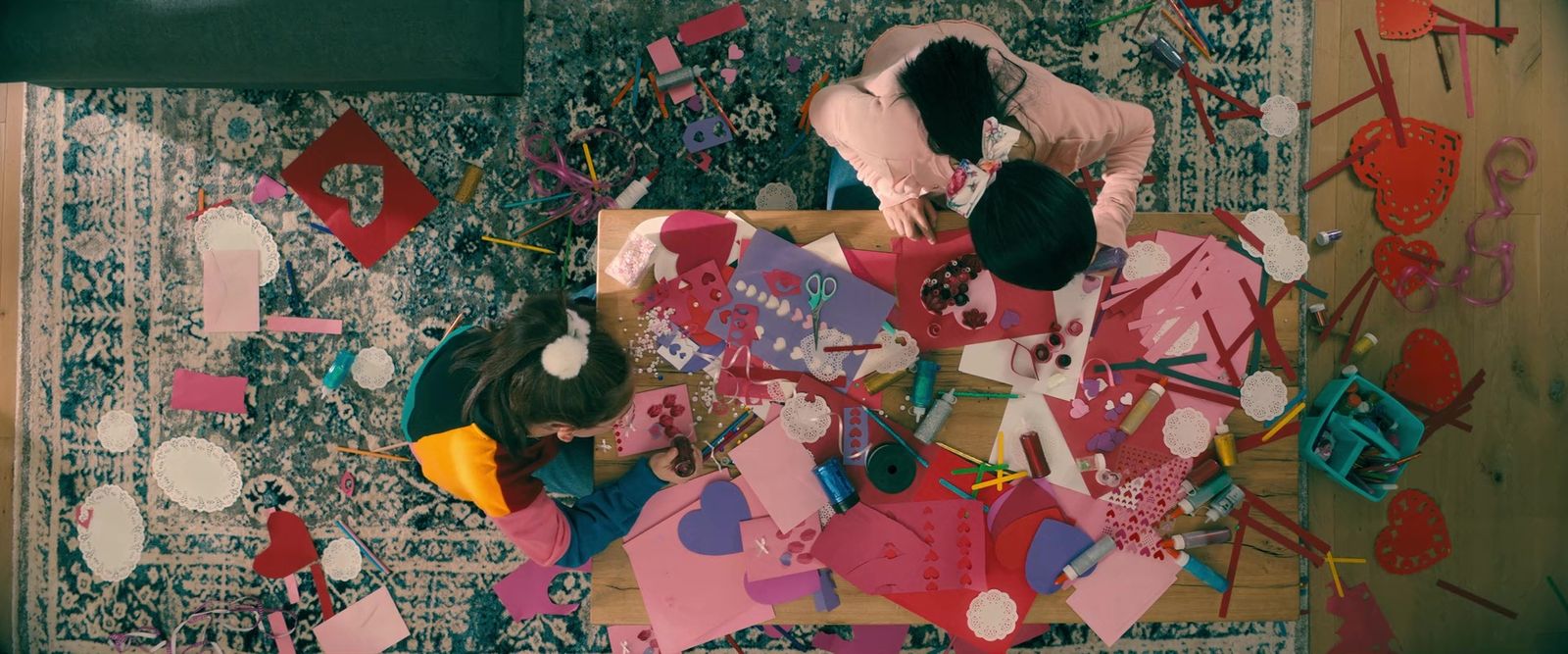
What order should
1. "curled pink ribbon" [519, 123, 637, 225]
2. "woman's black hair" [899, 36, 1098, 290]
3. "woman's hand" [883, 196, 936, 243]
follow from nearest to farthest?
"woman's black hair" [899, 36, 1098, 290] → "woman's hand" [883, 196, 936, 243] → "curled pink ribbon" [519, 123, 637, 225]

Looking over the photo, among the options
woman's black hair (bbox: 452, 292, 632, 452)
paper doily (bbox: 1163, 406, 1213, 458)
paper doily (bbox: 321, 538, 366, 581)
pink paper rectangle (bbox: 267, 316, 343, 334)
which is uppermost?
woman's black hair (bbox: 452, 292, 632, 452)

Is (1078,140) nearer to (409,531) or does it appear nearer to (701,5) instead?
(701,5)

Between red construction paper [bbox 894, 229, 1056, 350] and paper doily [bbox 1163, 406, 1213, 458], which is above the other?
red construction paper [bbox 894, 229, 1056, 350]

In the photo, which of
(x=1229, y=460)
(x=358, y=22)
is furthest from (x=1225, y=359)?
(x=358, y=22)

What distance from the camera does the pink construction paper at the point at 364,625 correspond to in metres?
2.34

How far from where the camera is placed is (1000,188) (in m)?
1.41

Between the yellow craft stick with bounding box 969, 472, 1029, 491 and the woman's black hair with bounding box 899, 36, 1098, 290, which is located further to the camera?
the yellow craft stick with bounding box 969, 472, 1029, 491

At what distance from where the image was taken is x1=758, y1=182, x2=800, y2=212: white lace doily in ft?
7.72

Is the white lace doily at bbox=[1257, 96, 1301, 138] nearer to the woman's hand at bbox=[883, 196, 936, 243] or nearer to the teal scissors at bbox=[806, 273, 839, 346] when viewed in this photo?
the woman's hand at bbox=[883, 196, 936, 243]

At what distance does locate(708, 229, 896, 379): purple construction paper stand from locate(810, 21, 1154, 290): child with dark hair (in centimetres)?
16

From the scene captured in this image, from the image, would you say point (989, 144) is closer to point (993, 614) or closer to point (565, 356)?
point (565, 356)

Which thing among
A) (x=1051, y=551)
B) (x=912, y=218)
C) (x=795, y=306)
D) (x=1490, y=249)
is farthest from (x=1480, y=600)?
(x=795, y=306)

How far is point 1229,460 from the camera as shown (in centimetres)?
170

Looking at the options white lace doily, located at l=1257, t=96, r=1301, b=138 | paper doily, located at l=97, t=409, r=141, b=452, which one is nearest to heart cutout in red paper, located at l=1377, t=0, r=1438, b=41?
white lace doily, located at l=1257, t=96, r=1301, b=138
